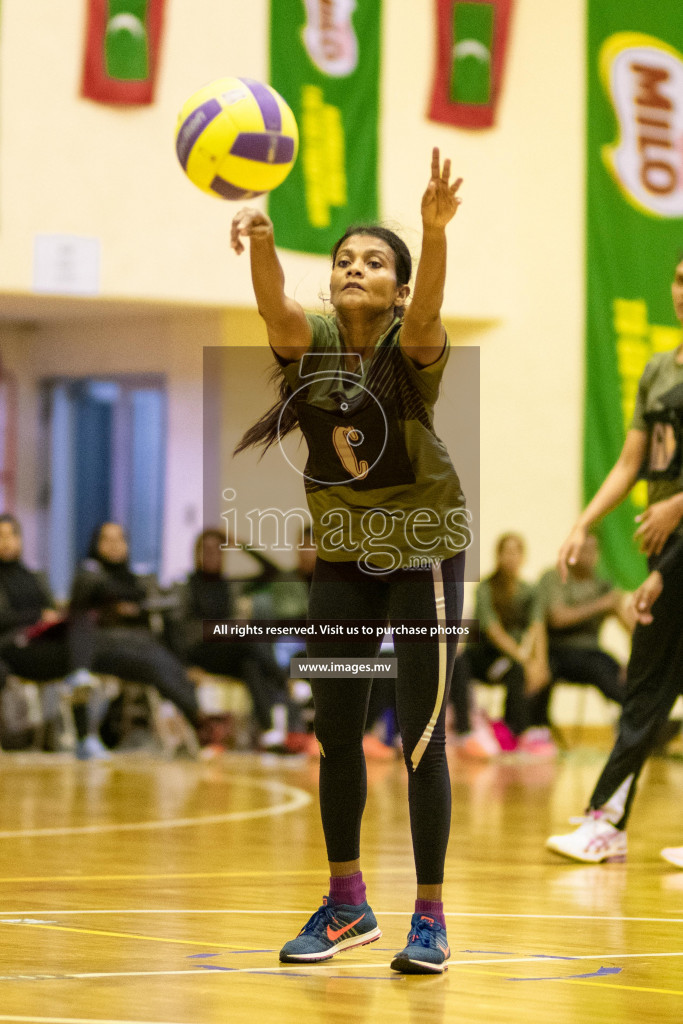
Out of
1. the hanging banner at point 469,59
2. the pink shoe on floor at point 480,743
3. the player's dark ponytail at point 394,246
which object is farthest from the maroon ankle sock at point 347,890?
the hanging banner at point 469,59

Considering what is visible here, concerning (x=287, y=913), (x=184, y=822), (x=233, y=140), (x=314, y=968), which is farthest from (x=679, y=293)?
(x=184, y=822)

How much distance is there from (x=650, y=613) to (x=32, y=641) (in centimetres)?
506

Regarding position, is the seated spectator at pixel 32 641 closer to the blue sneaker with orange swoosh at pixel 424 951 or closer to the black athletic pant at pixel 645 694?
the black athletic pant at pixel 645 694

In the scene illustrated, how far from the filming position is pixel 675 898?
148 inches

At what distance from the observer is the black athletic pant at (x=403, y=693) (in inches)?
113

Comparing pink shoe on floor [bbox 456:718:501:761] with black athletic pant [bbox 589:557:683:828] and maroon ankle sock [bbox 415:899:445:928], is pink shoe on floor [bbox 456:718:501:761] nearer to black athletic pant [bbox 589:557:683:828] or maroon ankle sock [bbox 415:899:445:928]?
black athletic pant [bbox 589:557:683:828]

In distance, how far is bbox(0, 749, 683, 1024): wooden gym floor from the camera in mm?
2430

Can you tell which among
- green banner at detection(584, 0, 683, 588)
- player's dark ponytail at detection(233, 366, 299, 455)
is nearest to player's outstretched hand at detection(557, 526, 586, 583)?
player's dark ponytail at detection(233, 366, 299, 455)

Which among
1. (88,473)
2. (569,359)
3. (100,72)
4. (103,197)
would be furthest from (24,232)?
(569,359)

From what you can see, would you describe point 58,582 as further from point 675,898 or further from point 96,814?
point 675,898

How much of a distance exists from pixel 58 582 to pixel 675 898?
905 cm

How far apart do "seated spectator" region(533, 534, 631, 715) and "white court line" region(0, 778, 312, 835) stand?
2.96 meters

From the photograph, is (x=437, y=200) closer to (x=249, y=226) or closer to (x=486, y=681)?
(x=249, y=226)

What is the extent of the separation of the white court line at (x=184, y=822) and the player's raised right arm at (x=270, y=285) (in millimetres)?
2632
